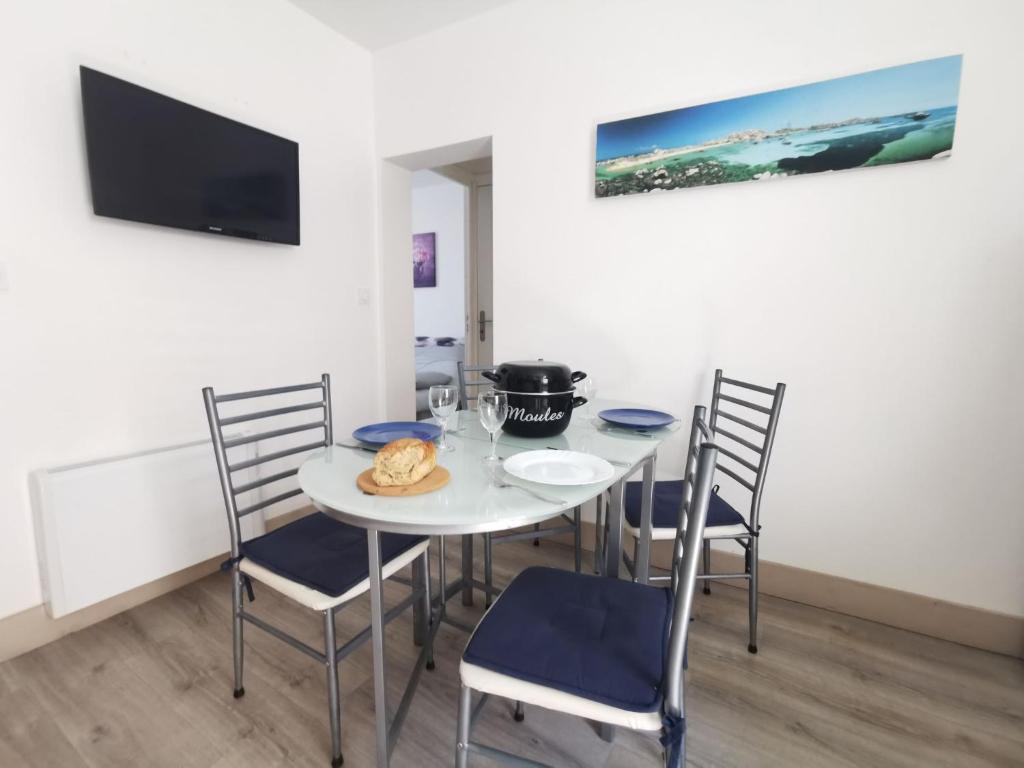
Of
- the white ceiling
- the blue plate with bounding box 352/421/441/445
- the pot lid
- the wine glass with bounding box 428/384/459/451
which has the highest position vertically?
the white ceiling

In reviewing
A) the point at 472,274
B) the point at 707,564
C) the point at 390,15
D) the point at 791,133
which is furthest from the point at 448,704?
the point at 472,274

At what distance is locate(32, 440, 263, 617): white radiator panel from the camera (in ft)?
5.29

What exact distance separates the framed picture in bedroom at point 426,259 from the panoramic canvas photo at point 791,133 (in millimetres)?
3096

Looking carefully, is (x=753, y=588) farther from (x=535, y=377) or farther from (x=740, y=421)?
(x=535, y=377)

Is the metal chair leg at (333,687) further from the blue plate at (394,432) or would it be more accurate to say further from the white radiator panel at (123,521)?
the white radiator panel at (123,521)

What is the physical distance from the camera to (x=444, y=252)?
4965 mm

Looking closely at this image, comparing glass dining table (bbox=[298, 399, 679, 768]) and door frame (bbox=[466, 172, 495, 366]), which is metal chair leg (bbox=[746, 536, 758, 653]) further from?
door frame (bbox=[466, 172, 495, 366])

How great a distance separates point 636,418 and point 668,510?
0.36 meters

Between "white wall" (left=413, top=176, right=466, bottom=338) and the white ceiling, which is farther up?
the white ceiling

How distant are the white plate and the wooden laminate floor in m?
0.78

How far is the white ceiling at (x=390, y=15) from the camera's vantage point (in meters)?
2.35

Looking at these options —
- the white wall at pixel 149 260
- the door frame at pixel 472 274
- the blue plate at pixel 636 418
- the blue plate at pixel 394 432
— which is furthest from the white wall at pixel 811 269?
the door frame at pixel 472 274

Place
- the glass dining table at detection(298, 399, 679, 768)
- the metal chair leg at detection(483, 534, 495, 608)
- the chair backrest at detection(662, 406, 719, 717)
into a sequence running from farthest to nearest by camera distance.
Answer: the metal chair leg at detection(483, 534, 495, 608) < the glass dining table at detection(298, 399, 679, 768) < the chair backrest at detection(662, 406, 719, 717)

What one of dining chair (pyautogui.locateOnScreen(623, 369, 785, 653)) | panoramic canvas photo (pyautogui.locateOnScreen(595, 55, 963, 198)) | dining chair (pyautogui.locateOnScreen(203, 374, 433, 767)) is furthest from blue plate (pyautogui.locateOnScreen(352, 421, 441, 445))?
panoramic canvas photo (pyautogui.locateOnScreen(595, 55, 963, 198))
